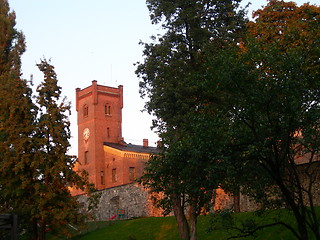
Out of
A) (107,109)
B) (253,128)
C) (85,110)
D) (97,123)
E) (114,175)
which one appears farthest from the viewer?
(85,110)

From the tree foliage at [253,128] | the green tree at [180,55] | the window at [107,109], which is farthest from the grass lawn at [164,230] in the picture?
the window at [107,109]

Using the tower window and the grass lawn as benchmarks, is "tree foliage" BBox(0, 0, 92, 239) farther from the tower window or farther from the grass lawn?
the tower window

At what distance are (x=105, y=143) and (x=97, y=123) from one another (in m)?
2.83

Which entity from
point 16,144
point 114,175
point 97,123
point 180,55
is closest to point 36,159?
point 16,144

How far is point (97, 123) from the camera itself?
6269 cm

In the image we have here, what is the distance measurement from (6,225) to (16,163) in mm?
13037

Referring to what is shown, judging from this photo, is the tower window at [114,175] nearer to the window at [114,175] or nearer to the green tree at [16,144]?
the window at [114,175]

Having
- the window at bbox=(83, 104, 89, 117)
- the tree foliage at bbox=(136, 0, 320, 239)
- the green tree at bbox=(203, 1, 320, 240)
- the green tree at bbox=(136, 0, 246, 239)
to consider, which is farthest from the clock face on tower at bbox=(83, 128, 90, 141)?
the green tree at bbox=(203, 1, 320, 240)

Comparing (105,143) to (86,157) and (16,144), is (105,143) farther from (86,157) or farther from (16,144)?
(16,144)

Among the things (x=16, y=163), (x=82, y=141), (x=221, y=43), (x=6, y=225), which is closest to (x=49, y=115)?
(x=16, y=163)

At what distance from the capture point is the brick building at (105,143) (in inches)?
2350

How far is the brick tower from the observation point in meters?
61.5

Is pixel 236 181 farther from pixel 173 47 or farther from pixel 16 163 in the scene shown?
pixel 16 163

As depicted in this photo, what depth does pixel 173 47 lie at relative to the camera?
2255cm
